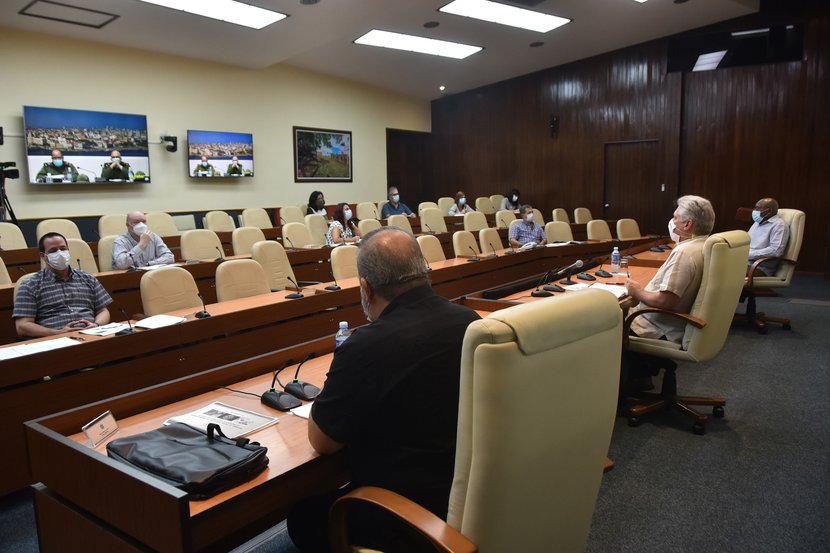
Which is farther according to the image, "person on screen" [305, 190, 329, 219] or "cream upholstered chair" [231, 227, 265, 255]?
"person on screen" [305, 190, 329, 219]

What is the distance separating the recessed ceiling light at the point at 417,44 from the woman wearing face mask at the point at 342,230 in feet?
9.13

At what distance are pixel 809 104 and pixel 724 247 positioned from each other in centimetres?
739

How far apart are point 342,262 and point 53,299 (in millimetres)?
2022

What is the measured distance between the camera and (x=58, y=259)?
348 cm

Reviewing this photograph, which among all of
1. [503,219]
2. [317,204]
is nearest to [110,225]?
[317,204]

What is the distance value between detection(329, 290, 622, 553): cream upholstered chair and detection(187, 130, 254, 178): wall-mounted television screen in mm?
8909

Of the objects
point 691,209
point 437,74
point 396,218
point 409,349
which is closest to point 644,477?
point 691,209

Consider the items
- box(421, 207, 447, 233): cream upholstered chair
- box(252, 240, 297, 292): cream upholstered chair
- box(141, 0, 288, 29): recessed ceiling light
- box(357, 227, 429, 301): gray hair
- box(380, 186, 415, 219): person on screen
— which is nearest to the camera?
box(357, 227, 429, 301): gray hair

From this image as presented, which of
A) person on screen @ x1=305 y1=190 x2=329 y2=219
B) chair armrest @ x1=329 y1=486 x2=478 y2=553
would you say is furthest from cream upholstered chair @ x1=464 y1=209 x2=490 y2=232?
chair armrest @ x1=329 y1=486 x2=478 y2=553

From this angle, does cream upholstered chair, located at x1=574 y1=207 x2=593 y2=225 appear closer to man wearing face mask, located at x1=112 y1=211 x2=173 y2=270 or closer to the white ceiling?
the white ceiling

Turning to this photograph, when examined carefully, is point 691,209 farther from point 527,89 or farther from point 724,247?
point 527,89

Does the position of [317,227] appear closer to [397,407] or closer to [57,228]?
[57,228]

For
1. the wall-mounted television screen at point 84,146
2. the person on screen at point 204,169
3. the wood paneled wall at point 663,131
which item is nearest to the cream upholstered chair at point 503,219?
the wood paneled wall at point 663,131

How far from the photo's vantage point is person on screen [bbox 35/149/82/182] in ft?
25.4
